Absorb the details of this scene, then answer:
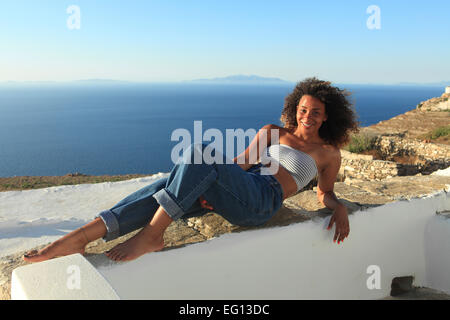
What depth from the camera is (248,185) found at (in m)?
1.88

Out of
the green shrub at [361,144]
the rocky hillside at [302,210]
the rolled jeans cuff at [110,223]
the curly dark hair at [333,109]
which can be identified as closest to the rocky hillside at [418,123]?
the green shrub at [361,144]

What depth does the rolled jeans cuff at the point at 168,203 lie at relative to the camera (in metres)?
1.69

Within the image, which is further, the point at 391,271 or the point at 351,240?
the point at 391,271

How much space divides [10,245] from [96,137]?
58755 mm

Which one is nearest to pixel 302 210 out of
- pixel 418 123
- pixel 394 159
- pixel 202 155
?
pixel 202 155

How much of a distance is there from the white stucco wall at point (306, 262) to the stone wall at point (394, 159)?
4800 mm

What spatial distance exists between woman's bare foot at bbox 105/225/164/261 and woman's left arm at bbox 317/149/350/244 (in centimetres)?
95

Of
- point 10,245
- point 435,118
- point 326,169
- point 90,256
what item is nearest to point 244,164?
point 326,169

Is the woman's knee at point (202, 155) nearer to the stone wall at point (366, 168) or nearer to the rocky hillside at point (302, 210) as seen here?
the rocky hillside at point (302, 210)

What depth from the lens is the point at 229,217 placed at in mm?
1891

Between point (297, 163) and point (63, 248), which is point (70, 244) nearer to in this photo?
point (63, 248)

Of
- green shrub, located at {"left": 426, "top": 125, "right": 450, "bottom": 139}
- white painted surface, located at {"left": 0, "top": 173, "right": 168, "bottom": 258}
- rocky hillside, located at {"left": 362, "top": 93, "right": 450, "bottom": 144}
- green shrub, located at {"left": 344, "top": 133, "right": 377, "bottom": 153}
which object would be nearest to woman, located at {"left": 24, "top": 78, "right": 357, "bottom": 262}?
white painted surface, located at {"left": 0, "top": 173, "right": 168, "bottom": 258}

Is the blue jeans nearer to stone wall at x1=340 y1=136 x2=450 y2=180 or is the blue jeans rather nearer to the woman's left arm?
the woman's left arm
